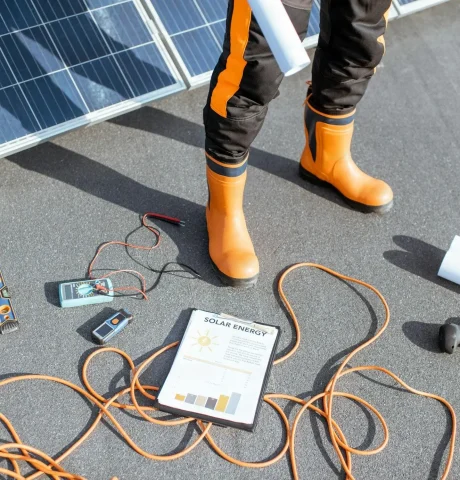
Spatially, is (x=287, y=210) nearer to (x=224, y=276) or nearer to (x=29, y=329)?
(x=224, y=276)

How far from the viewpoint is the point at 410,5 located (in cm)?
255

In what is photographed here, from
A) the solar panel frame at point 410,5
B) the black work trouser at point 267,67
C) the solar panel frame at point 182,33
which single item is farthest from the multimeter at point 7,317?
the solar panel frame at point 410,5

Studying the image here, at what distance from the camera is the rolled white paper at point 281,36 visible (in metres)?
0.86

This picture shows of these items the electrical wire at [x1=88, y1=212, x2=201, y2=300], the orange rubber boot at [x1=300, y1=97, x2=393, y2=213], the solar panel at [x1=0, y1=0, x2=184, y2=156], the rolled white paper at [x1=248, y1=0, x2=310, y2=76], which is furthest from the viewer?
the solar panel at [x1=0, y1=0, x2=184, y2=156]

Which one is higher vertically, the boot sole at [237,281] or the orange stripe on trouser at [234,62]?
the orange stripe on trouser at [234,62]

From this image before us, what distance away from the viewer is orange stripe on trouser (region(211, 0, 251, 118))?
1353 millimetres

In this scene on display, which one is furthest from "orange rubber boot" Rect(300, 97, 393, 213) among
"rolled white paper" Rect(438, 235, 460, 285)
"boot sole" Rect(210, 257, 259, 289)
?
"boot sole" Rect(210, 257, 259, 289)

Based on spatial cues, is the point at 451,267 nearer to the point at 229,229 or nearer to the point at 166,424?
the point at 229,229

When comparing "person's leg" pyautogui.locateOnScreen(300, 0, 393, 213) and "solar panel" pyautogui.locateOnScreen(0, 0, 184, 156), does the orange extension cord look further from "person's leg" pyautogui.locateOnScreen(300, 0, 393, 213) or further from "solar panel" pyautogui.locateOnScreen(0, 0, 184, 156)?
"solar panel" pyautogui.locateOnScreen(0, 0, 184, 156)

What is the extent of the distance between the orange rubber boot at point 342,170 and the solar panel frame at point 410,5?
0.88 meters

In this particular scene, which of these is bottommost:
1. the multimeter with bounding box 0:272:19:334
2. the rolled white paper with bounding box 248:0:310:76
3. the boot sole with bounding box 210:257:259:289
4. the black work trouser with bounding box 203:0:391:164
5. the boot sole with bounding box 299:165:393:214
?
the boot sole with bounding box 299:165:393:214

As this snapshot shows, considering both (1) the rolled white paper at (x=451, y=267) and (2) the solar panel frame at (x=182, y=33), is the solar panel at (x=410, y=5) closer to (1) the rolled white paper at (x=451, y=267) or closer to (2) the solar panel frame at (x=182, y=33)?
(2) the solar panel frame at (x=182, y=33)

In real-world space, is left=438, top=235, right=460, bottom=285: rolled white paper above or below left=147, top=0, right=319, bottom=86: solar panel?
below

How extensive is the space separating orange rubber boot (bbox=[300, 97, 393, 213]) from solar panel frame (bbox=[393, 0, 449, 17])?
88cm
